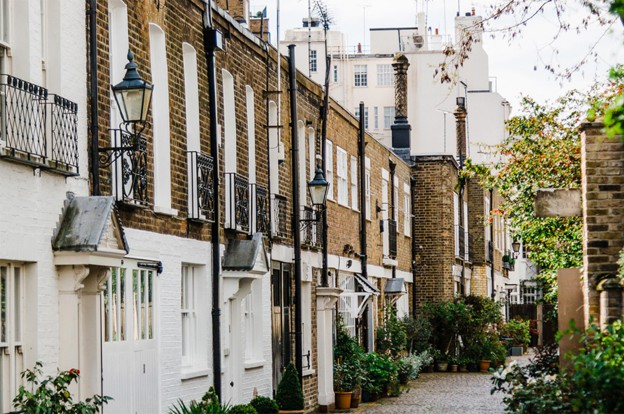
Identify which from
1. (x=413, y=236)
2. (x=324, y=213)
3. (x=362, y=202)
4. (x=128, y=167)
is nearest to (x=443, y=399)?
(x=362, y=202)

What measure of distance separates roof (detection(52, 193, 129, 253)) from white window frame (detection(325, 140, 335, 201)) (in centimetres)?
1441

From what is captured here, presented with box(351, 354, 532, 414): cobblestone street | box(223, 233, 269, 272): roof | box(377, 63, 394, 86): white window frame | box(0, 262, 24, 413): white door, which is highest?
box(377, 63, 394, 86): white window frame

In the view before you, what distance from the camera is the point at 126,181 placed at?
1409 cm

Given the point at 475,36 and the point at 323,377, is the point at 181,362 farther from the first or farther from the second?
the point at 323,377

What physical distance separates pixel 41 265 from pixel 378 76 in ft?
183

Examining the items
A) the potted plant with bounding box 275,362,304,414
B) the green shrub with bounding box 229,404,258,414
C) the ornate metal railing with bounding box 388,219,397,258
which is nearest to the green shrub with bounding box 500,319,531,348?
the ornate metal railing with bounding box 388,219,397,258

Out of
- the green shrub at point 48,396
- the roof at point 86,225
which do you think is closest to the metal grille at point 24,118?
the roof at point 86,225

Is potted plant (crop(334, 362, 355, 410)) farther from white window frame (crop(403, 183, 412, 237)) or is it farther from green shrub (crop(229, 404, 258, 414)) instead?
white window frame (crop(403, 183, 412, 237))

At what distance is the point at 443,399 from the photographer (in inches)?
1109

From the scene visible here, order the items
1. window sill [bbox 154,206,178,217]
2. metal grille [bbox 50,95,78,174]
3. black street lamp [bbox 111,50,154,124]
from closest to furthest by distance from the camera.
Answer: metal grille [bbox 50,95,78,174], black street lamp [bbox 111,50,154,124], window sill [bbox 154,206,178,217]

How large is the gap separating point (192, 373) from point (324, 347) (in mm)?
8819

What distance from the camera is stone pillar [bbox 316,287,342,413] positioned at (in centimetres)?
2531

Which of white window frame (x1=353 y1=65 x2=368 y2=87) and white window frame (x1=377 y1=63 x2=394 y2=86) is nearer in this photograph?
white window frame (x1=377 y1=63 x2=394 y2=86)

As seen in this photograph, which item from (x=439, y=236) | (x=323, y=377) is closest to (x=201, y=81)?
(x=323, y=377)
